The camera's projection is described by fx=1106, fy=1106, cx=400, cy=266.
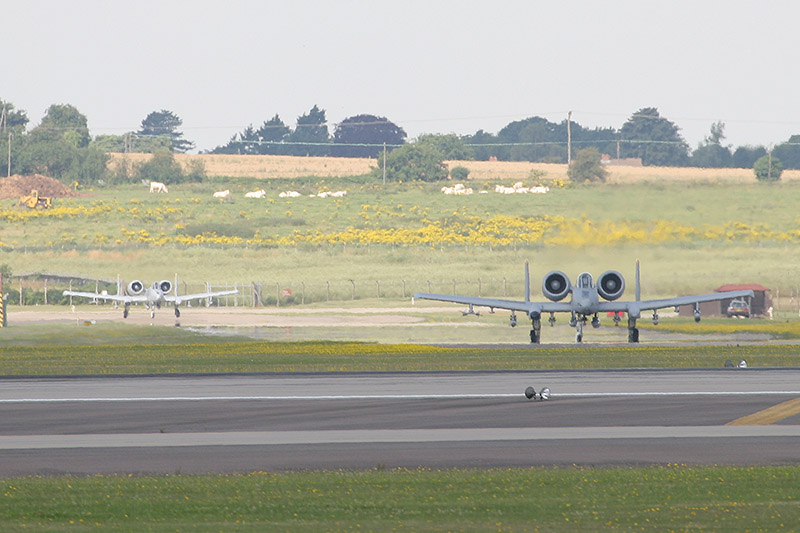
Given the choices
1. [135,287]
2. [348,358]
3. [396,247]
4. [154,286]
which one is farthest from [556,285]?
[396,247]

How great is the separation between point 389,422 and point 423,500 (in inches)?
371

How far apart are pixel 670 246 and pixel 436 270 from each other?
4996cm

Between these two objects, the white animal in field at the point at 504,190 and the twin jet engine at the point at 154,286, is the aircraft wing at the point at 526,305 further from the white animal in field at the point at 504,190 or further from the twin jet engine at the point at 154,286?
the white animal in field at the point at 504,190

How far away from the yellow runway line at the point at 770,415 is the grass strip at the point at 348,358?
13.0m

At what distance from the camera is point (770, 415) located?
26984 mm

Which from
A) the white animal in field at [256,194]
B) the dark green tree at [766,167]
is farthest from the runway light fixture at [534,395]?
the white animal in field at [256,194]

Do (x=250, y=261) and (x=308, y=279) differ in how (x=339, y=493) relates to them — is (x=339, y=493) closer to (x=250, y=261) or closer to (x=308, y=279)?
(x=308, y=279)

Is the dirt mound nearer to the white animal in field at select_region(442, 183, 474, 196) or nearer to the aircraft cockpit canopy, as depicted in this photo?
the white animal in field at select_region(442, 183, 474, 196)

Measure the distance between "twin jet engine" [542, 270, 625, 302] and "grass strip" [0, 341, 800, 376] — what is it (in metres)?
3.86

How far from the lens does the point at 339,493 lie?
1748 cm

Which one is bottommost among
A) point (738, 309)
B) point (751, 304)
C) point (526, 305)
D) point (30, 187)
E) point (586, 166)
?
point (738, 309)

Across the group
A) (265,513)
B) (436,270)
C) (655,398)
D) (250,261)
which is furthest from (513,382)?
(250,261)

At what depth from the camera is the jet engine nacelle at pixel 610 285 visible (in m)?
54.1

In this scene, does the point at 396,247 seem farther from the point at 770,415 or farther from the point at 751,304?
the point at 770,415
